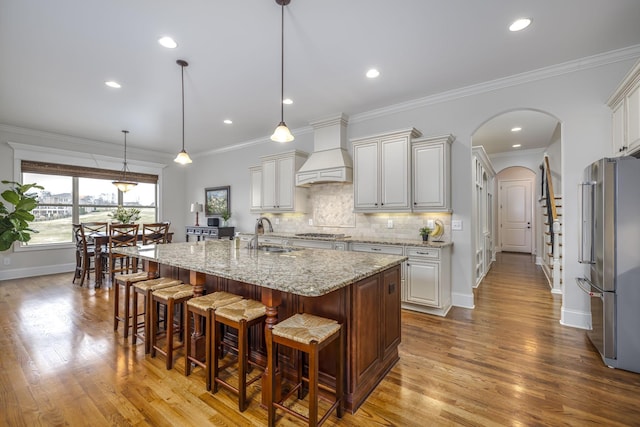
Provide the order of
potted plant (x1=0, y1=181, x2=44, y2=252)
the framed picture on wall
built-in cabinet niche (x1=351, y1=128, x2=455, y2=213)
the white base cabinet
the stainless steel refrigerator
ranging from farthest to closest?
the framed picture on wall → built-in cabinet niche (x1=351, y1=128, x2=455, y2=213) → potted plant (x1=0, y1=181, x2=44, y2=252) → the white base cabinet → the stainless steel refrigerator

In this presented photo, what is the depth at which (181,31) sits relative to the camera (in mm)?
2539

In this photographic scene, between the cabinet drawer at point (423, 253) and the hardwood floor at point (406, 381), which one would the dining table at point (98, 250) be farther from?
the cabinet drawer at point (423, 253)

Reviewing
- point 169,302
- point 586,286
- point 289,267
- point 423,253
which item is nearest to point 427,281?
point 423,253

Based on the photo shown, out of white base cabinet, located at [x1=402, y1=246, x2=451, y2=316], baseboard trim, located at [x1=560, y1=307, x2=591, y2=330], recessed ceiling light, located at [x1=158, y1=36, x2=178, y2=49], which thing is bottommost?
baseboard trim, located at [x1=560, y1=307, x2=591, y2=330]

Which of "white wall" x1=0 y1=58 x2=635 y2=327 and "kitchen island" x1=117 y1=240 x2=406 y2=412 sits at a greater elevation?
"white wall" x1=0 y1=58 x2=635 y2=327

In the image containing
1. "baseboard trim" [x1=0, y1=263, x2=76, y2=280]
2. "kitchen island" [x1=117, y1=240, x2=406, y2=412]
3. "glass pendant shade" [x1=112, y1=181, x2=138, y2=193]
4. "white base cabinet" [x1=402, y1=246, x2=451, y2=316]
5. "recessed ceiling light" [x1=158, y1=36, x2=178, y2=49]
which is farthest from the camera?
"glass pendant shade" [x1=112, y1=181, x2=138, y2=193]

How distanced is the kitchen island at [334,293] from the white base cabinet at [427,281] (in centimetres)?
116

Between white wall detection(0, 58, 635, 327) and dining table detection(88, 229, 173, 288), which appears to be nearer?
white wall detection(0, 58, 635, 327)

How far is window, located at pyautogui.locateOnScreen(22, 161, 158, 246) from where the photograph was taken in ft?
18.2

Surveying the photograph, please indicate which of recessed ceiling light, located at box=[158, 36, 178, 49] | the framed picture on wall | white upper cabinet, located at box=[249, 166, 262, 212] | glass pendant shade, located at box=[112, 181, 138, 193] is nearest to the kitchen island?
recessed ceiling light, located at box=[158, 36, 178, 49]

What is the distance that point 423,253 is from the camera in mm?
3432

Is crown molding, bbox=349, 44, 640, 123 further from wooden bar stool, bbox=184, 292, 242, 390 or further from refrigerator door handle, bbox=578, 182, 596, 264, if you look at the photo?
wooden bar stool, bbox=184, 292, 242, 390

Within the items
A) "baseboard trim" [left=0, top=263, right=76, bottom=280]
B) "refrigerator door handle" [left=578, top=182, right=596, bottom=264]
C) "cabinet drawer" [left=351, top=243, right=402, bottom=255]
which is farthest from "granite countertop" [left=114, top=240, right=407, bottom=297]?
"baseboard trim" [left=0, top=263, right=76, bottom=280]

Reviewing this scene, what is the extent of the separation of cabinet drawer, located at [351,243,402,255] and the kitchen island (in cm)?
121
